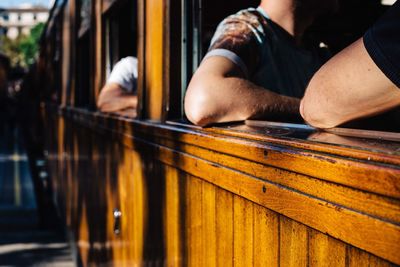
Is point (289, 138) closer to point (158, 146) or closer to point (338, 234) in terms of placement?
point (338, 234)

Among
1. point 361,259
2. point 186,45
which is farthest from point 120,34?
point 361,259

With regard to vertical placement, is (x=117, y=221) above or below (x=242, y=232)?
below

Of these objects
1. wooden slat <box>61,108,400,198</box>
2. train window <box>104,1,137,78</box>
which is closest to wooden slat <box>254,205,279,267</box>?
wooden slat <box>61,108,400,198</box>

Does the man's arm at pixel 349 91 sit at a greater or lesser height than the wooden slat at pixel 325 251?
greater

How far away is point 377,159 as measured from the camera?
851mm

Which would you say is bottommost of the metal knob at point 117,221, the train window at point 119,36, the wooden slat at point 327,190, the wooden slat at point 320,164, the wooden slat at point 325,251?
the metal knob at point 117,221

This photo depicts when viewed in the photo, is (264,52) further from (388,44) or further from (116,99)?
(116,99)

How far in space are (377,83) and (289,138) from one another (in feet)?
0.60

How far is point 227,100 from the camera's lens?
5.82ft

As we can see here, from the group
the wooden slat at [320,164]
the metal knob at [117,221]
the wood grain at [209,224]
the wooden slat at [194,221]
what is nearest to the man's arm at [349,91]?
the wooden slat at [320,164]

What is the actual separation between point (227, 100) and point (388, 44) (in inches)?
31.3

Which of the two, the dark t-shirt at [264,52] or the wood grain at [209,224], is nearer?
the wood grain at [209,224]

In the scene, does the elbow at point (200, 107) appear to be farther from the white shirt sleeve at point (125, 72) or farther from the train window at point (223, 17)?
the white shirt sleeve at point (125, 72)

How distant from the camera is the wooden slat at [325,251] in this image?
0.95 meters
